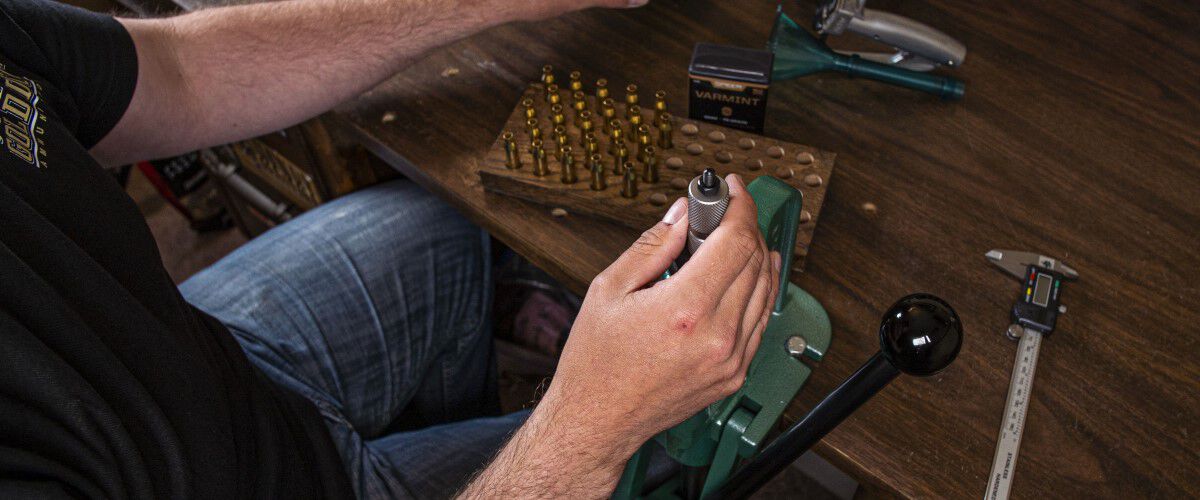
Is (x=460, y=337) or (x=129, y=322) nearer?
(x=129, y=322)

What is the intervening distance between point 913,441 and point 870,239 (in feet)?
0.79

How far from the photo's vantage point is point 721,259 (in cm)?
65

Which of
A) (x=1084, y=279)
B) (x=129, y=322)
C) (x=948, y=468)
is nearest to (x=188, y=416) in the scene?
(x=129, y=322)

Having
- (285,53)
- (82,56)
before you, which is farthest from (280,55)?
(82,56)

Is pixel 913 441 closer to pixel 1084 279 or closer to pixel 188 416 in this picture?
pixel 1084 279

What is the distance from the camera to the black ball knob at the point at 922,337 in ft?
1.68

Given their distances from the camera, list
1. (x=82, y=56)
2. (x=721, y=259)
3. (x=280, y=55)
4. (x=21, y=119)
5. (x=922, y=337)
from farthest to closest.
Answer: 1. (x=280, y=55)
2. (x=82, y=56)
3. (x=21, y=119)
4. (x=721, y=259)
5. (x=922, y=337)

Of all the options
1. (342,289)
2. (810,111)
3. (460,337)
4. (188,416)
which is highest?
(810,111)

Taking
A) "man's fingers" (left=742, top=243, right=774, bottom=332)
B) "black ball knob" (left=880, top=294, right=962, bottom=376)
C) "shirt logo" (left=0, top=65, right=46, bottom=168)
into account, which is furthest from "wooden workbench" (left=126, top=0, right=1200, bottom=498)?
"shirt logo" (left=0, top=65, right=46, bottom=168)

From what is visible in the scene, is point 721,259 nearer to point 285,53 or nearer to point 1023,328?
point 1023,328

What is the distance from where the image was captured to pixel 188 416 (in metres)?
0.75

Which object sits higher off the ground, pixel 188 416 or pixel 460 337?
pixel 188 416

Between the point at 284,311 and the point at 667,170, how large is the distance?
0.56 metres

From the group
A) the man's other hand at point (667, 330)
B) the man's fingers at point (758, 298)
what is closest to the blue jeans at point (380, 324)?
the man's other hand at point (667, 330)
